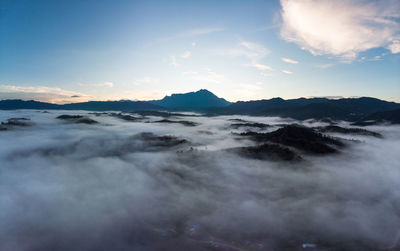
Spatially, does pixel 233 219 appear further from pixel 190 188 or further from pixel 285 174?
pixel 285 174

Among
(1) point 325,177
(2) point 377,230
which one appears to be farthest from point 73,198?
(1) point 325,177

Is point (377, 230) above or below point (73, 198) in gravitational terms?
above

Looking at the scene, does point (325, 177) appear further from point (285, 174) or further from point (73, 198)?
point (73, 198)

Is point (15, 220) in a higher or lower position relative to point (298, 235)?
lower

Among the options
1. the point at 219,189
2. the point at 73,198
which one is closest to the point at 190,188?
the point at 219,189

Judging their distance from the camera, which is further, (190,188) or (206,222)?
(190,188)

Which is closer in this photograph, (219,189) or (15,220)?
(15,220)

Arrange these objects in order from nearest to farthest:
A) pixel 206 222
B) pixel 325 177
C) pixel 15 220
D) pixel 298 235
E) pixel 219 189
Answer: pixel 298 235 < pixel 206 222 < pixel 15 220 < pixel 219 189 < pixel 325 177

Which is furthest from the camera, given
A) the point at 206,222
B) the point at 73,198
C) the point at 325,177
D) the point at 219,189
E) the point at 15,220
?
the point at 325,177

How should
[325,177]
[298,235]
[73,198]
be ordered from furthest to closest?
[325,177] < [73,198] < [298,235]
